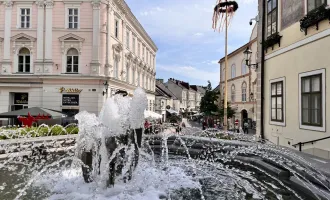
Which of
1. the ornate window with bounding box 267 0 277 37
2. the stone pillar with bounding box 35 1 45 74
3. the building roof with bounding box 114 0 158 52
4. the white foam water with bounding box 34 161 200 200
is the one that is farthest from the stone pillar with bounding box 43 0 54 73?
the white foam water with bounding box 34 161 200 200

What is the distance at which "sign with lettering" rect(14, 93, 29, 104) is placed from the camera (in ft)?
88.1

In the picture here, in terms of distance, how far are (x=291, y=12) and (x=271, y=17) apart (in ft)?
6.47

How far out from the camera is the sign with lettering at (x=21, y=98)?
26.9 metres

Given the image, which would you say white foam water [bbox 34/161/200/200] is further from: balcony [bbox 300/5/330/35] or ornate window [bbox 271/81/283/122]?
ornate window [bbox 271/81/283/122]

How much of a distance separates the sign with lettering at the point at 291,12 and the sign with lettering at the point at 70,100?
19.3 meters

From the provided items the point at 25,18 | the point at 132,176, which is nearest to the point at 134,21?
the point at 25,18

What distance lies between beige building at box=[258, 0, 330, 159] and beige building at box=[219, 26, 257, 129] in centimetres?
1856

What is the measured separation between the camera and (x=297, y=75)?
11414 mm

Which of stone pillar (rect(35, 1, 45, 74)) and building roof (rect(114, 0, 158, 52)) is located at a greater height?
building roof (rect(114, 0, 158, 52))

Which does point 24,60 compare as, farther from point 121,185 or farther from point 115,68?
point 121,185

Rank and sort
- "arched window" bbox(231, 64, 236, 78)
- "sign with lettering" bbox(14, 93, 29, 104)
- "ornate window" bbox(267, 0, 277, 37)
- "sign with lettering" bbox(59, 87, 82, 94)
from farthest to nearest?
"arched window" bbox(231, 64, 236, 78), "sign with lettering" bbox(14, 93, 29, 104), "sign with lettering" bbox(59, 87, 82, 94), "ornate window" bbox(267, 0, 277, 37)

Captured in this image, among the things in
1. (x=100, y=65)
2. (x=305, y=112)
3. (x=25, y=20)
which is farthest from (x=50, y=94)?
(x=305, y=112)

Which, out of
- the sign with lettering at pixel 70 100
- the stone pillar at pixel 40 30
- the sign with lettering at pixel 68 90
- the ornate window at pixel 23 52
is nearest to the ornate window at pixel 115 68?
the sign with lettering at pixel 68 90

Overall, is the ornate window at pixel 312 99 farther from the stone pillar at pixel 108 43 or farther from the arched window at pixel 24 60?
the arched window at pixel 24 60
